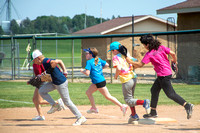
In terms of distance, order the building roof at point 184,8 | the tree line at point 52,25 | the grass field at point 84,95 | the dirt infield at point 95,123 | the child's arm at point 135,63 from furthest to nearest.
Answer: the tree line at point 52,25
the building roof at point 184,8
the grass field at point 84,95
the child's arm at point 135,63
the dirt infield at point 95,123

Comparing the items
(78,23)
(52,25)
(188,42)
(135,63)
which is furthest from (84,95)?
(78,23)

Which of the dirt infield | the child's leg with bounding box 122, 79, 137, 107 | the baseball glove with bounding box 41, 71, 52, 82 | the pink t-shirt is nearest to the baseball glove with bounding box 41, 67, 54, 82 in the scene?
the baseball glove with bounding box 41, 71, 52, 82

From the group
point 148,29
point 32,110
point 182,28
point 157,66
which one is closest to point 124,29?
point 148,29

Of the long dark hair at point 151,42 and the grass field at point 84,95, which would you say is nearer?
the long dark hair at point 151,42

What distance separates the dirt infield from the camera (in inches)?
261

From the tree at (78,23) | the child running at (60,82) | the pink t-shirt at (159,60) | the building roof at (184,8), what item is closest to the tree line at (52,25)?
the tree at (78,23)

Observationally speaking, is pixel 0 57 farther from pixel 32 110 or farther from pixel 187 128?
pixel 187 128

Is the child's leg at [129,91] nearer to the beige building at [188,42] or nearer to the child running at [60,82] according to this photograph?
the child running at [60,82]

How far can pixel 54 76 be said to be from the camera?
285 inches

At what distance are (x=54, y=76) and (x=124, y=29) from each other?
26.2m

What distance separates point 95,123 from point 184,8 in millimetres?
13913

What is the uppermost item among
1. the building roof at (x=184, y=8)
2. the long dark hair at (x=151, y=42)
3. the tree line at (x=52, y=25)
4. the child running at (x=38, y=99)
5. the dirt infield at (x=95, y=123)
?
the tree line at (x=52, y=25)

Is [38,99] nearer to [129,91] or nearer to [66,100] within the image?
[66,100]

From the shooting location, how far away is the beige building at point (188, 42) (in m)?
16.5
